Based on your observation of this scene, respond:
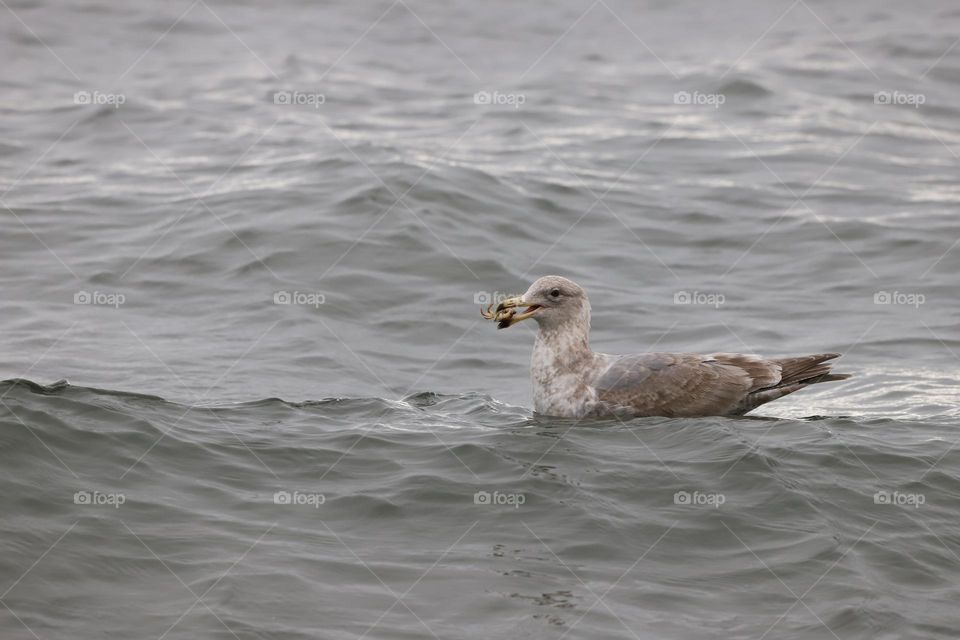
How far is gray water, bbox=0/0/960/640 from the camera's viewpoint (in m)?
8.27

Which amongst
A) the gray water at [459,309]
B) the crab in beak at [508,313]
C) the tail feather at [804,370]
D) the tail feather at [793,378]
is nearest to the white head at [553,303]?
the crab in beak at [508,313]

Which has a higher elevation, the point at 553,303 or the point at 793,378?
the point at 553,303

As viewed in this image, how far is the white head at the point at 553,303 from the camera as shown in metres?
11.6

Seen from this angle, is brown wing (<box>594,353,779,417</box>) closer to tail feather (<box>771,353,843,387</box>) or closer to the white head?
tail feather (<box>771,353,843,387</box>)

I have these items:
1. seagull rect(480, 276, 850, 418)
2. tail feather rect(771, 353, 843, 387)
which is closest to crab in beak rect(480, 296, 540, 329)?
seagull rect(480, 276, 850, 418)

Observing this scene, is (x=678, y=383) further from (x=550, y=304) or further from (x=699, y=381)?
(x=550, y=304)

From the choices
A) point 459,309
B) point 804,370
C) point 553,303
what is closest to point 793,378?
point 804,370

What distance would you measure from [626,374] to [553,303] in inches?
35.2

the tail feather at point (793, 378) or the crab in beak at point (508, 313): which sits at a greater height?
the crab in beak at point (508, 313)

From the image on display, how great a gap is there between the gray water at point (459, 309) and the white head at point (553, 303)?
0.85 metres

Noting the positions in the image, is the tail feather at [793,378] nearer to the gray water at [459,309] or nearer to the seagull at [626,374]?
the seagull at [626,374]

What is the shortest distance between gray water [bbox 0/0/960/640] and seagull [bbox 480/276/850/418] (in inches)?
10.1

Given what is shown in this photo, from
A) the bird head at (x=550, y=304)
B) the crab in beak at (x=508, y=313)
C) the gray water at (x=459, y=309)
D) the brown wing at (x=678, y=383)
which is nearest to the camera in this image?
the gray water at (x=459, y=309)

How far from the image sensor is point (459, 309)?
14953 mm
